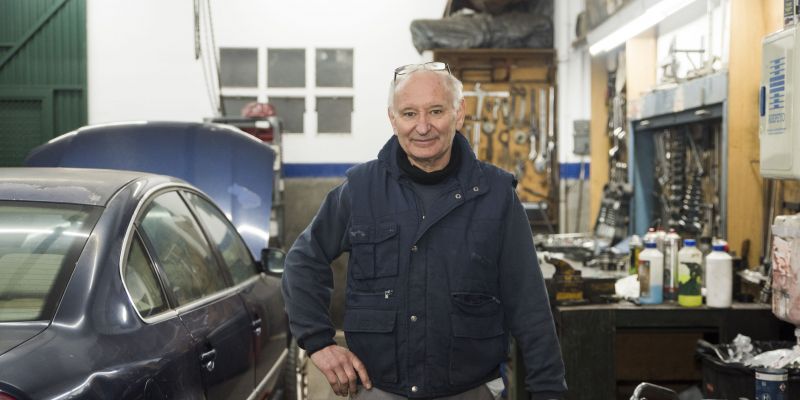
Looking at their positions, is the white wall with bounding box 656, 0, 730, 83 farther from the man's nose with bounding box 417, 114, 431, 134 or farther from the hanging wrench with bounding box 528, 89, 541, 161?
the man's nose with bounding box 417, 114, 431, 134

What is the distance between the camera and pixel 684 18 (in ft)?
19.4

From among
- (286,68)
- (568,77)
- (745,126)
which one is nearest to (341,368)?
(745,126)

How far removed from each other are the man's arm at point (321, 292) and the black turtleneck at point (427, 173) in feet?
0.57

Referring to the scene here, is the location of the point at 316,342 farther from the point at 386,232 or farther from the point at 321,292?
the point at 386,232

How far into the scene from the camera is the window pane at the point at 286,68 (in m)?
9.77

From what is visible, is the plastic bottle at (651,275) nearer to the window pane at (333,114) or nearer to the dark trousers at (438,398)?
the dark trousers at (438,398)

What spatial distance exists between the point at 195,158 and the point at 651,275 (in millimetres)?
2644

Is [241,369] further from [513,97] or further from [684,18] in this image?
[513,97]

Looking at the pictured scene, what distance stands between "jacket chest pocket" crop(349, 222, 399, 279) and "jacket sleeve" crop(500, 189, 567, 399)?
299mm

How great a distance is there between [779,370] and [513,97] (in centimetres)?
675

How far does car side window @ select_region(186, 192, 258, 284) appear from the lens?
338cm

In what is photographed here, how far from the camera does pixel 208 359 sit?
7.97 ft

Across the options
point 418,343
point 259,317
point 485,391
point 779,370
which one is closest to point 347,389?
point 418,343

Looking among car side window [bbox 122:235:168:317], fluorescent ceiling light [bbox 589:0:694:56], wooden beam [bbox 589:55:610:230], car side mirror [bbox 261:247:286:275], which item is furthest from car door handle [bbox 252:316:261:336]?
wooden beam [bbox 589:55:610:230]
